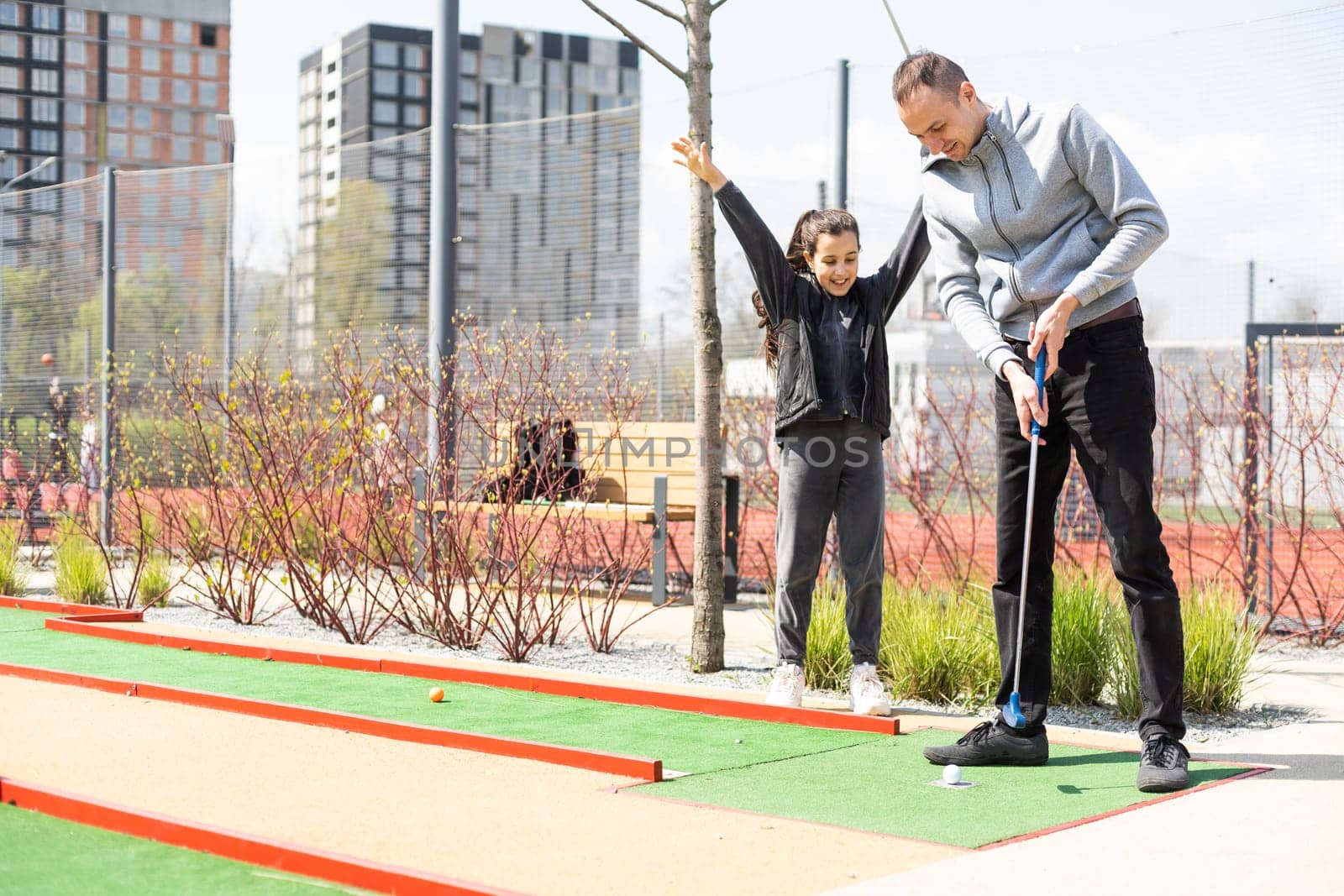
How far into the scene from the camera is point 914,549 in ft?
27.8

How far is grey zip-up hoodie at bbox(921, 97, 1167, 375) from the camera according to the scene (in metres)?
3.58


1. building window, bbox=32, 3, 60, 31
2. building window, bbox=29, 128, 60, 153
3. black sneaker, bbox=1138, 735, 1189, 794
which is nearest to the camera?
black sneaker, bbox=1138, 735, 1189, 794

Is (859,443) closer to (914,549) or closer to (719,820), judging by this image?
(719,820)

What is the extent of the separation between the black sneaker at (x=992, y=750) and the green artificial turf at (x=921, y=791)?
0.03 metres

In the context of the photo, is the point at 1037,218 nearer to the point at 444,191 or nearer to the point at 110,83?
the point at 444,191

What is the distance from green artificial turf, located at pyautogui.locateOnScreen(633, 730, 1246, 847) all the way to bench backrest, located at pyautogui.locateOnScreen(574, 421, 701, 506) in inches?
162

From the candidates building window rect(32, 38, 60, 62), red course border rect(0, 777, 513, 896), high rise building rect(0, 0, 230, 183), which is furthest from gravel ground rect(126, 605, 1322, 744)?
building window rect(32, 38, 60, 62)

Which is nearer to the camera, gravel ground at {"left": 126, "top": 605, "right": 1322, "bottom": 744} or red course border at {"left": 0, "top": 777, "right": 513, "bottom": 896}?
red course border at {"left": 0, "top": 777, "right": 513, "bottom": 896}

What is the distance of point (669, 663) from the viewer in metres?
5.92

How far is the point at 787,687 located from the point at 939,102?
72.7 inches

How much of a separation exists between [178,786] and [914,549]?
5582mm

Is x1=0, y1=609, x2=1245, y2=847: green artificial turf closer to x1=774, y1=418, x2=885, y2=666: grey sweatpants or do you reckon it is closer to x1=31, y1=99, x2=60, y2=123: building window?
x1=774, y1=418, x2=885, y2=666: grey sweatpants

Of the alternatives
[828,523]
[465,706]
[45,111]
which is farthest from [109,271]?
[45,111]

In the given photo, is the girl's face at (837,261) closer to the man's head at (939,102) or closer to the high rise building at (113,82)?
the man's head at (939,102)
